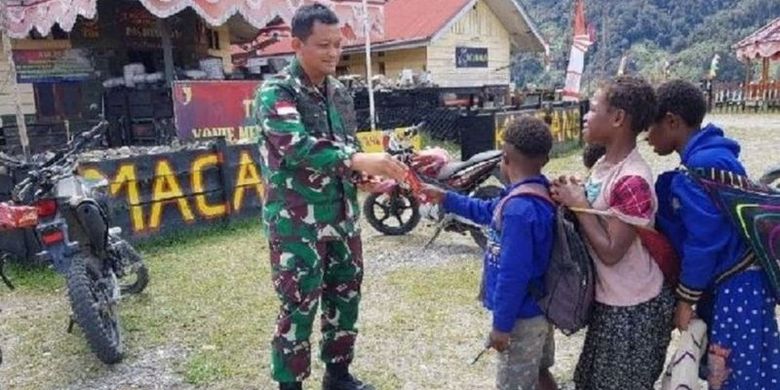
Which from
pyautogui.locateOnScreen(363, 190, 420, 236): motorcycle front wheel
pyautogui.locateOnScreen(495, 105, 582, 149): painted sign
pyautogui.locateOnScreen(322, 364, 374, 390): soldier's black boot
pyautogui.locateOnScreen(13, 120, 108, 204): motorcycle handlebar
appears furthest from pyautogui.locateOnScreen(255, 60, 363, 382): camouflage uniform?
pyautogui.locateOnScreen(495, 105, 582, 149): painted sign

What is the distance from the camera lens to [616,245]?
2.00m

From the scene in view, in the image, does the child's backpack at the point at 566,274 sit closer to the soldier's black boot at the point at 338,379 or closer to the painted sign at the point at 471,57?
the soldier's black boot at the point at 338,379

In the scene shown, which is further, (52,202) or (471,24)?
(471,24)

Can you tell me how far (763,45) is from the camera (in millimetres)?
19344

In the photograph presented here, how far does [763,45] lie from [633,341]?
20591mm

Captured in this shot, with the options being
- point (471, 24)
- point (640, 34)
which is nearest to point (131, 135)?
point (471, 24)

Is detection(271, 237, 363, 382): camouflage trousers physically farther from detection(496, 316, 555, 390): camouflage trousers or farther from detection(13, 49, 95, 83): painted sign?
detection(13, 49, 95, 83): painted sign

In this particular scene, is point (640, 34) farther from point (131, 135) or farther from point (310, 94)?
point (310, 94)

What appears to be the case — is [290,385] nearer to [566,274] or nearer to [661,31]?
[566,274]

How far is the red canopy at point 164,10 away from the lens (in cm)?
827

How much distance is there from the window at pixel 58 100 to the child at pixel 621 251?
1180cm

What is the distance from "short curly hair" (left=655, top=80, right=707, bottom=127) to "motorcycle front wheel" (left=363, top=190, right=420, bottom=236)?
436 cm

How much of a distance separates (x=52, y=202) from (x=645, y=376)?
335 cm

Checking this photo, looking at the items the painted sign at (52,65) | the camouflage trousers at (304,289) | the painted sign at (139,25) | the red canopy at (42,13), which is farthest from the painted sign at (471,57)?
the camouflage trousers at (304,289)
